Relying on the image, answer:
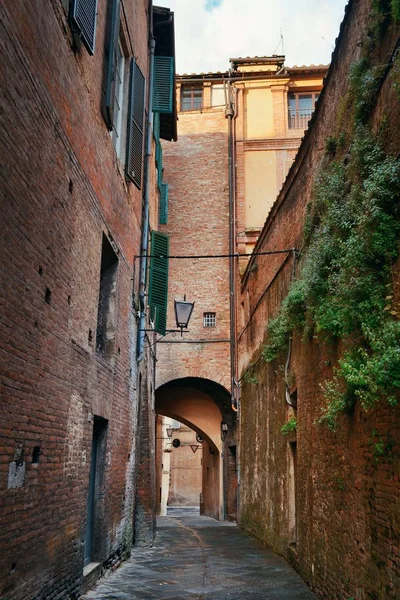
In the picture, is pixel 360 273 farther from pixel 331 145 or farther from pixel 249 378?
pixel 249 378

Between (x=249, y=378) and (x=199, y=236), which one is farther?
(x=199, y=236)

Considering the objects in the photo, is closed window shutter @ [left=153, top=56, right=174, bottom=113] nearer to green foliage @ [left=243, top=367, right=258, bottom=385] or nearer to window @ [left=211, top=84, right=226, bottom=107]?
green foliage @ [left=243, top=367, right=258, bottom=385]

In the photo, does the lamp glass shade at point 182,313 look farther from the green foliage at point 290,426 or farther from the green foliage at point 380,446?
the green foliage at point 380,446

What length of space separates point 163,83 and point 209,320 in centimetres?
699

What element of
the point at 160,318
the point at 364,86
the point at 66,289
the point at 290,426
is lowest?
the point at 290,426

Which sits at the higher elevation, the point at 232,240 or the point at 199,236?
the point at 199,236

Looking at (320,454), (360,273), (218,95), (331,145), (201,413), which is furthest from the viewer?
(201,413)

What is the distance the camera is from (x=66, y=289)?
5797 mm

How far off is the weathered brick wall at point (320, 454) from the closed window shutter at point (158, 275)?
80.1 inches

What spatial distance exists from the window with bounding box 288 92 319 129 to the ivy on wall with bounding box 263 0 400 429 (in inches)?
456

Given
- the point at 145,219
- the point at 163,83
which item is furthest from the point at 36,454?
the point at 163,83

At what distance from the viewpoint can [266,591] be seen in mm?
7039

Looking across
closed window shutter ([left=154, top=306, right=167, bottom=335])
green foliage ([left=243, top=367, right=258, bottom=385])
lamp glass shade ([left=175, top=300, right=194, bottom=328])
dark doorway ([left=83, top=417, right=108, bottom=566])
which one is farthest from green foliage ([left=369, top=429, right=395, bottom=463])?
green foliage ([left=243, top=367, right=258, bottom=385])

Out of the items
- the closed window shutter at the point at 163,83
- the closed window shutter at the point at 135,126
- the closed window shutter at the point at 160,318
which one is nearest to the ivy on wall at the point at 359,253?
the closed window shutter at the point at 135,126
